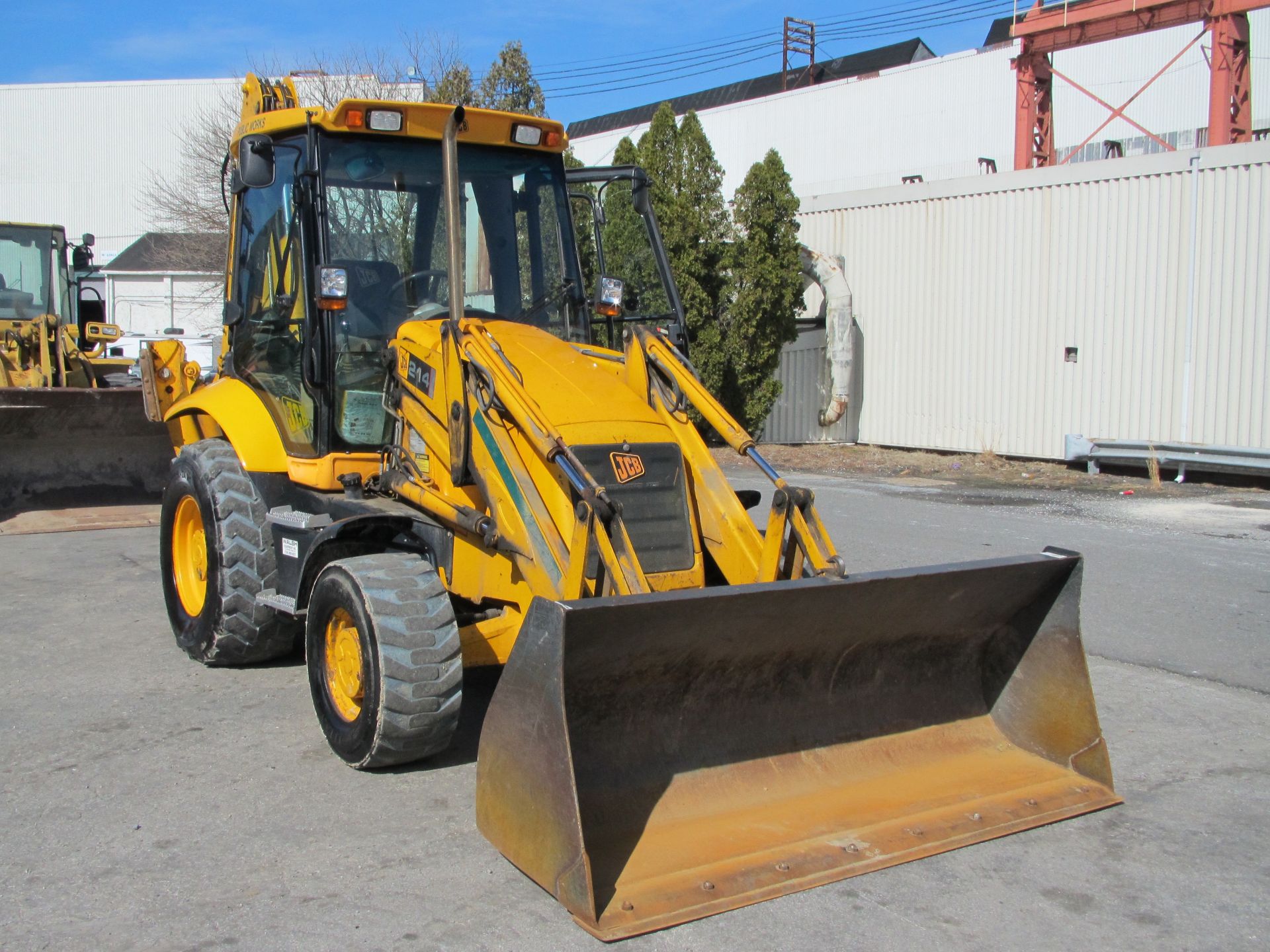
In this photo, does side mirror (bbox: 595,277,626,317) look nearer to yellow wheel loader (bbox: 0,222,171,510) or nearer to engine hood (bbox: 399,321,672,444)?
engine hood (bbox: 399,321,672,444)

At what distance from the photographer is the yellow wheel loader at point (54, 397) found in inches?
450

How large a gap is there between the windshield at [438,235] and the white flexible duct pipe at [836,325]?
43.0 feet

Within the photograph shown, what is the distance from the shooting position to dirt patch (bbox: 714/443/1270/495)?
48.5ft

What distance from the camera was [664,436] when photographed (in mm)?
5164

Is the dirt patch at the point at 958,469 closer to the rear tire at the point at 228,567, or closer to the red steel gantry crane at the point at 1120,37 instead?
the red steel gantry crane at the point at 1120,37

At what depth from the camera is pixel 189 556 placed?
7.09 metres

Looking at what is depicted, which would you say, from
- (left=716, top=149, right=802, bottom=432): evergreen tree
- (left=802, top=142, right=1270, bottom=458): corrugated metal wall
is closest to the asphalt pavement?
(left=802, top=142, right=1270, bottom=458): corrugated metal wall

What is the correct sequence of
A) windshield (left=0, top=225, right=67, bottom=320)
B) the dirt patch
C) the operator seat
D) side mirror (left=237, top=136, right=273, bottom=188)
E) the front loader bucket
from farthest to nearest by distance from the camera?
the dirt patch < windshield (left=0, top=225, right=67, bottom=320) < the front loader bucket < the operator seat < side mirror (left=237, top=136, right=273, bottom=188)

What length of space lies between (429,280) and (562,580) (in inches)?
85.9

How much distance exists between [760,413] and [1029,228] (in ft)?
16.1

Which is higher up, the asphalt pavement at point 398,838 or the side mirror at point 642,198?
the side mirror at point 642,198

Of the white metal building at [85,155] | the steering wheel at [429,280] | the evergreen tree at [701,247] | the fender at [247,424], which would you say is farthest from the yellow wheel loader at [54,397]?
the white metal building at [85,155]

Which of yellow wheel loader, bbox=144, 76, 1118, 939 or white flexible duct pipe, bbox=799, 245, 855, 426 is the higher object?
white flexible duct pipe, bbox=799, 245, 855, 426

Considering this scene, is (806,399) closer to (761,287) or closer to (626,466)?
(761,287)
